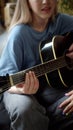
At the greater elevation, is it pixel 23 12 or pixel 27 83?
pixel 23 12

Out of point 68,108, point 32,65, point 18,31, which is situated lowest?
point 68,108

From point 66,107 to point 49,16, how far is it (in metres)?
0.46

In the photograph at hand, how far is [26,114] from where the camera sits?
1132mm

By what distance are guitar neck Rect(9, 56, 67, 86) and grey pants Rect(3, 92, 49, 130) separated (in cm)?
10

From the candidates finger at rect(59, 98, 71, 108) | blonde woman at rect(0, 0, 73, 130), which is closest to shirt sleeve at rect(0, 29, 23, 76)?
blonde woman at rect(0, 0, 73, 130)

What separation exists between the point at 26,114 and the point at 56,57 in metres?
0.30

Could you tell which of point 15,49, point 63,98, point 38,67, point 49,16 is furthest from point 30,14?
point 63,98

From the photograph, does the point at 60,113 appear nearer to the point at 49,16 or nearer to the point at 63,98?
the point at 63,98

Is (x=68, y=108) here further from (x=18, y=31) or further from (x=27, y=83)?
(x=18, y=31)

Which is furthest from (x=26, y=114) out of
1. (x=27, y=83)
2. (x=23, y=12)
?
(x=23, y=12)

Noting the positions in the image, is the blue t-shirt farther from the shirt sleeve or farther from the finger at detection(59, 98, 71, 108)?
the finger at detection(59, 98, 71, 108)

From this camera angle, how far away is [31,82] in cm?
115

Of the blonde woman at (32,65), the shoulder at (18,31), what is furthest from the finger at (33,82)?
the shoulder at (18,31)

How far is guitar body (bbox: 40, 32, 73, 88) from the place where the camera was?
1.27m
